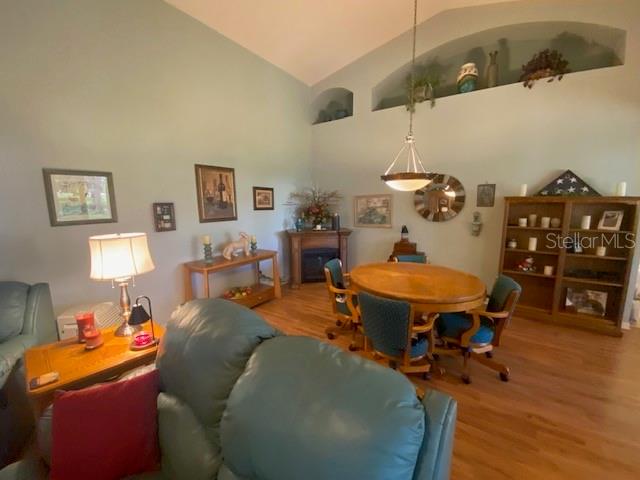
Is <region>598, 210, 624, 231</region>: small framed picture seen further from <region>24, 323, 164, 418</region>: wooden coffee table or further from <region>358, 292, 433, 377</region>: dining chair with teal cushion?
<region>24, 323, 164, 418</region>: wooden coffee table

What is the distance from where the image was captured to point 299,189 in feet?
17.1

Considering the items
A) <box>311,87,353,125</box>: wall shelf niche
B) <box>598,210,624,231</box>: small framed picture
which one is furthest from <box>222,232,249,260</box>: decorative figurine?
<box>598,210,624,231</box>: small framed picture

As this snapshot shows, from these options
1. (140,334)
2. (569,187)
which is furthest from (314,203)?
(140,334)

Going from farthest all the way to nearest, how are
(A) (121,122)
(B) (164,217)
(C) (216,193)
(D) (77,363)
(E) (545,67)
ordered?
(C) (216,193), (E) (545,67), (B) (164,217), (A) (121,122), (D) (77,363)

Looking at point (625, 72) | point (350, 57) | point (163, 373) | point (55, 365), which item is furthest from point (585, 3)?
point (55, 365)

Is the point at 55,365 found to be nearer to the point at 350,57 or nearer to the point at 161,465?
the point at 161,465

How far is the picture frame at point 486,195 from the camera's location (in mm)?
3795

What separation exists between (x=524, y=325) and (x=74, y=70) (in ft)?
17.8

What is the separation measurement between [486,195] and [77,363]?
4.55m

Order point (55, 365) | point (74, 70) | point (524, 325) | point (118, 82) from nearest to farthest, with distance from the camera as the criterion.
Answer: point (55, 365) → point (74, 70) → point (118, 82) → point (524, 325)

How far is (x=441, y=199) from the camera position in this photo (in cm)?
417

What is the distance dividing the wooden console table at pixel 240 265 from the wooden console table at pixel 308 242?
0.54 m

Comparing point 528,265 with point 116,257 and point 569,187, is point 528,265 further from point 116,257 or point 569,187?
point 116,257

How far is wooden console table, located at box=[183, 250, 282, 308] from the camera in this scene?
3.28 m
